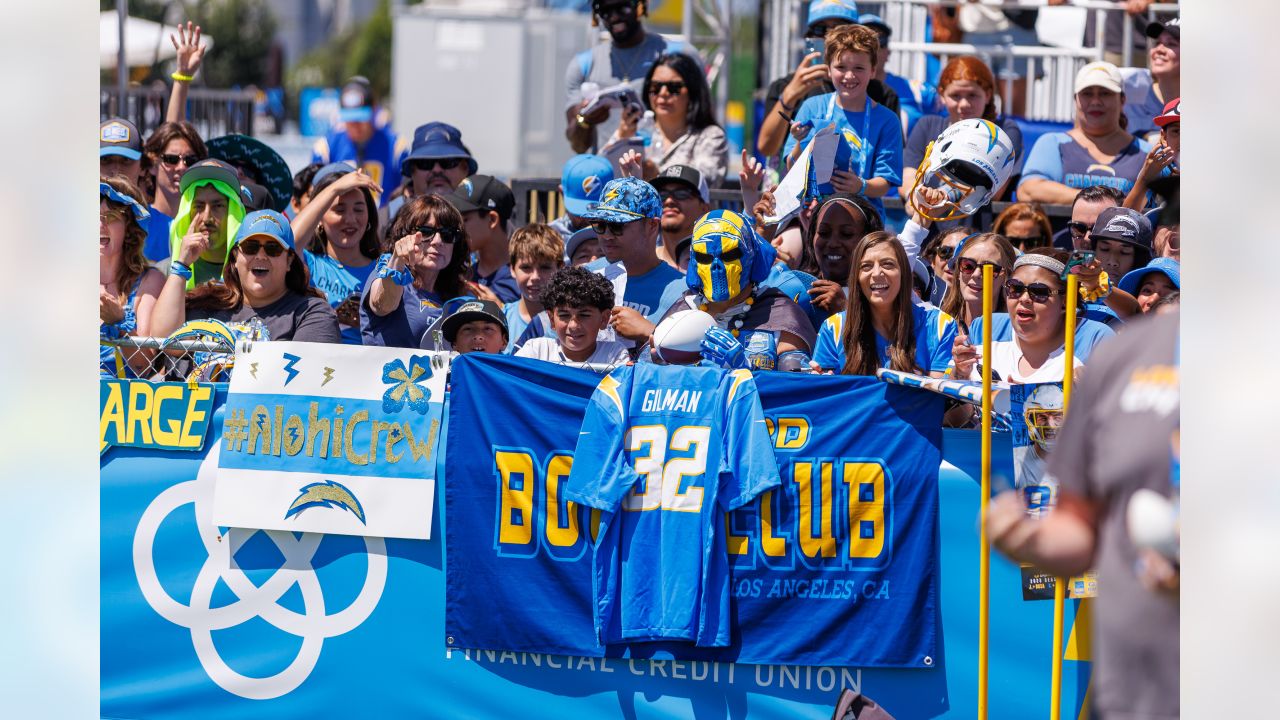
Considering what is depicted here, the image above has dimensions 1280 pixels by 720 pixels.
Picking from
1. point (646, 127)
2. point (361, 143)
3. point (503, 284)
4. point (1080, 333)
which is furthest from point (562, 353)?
point (361, 143)

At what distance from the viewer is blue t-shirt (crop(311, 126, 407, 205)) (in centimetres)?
1207

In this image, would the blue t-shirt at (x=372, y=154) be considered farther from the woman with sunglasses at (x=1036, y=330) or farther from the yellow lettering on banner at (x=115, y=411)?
the woman with sunglasses at (x=1036, y=330)

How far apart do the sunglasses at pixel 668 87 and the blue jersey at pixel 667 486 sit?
3.41m

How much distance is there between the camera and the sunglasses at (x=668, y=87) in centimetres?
873

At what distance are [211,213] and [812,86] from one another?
3.37 m

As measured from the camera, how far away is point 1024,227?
7332 mm

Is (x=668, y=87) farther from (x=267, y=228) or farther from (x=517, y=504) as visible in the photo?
(x=517, y=504)

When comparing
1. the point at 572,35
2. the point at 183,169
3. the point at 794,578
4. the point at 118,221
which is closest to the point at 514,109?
the point at 572,35

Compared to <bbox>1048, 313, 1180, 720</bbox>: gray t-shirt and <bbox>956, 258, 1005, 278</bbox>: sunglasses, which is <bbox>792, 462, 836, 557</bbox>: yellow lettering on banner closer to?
<bbox>956, 258, 1005, 278</bbox>: sunglasses

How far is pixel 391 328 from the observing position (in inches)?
265

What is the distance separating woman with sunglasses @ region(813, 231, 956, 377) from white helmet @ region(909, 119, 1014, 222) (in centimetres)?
80

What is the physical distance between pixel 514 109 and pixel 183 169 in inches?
554

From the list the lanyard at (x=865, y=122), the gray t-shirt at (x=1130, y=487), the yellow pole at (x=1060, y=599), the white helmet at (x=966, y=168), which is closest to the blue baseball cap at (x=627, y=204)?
the white helmet at (x=966, y=168)
